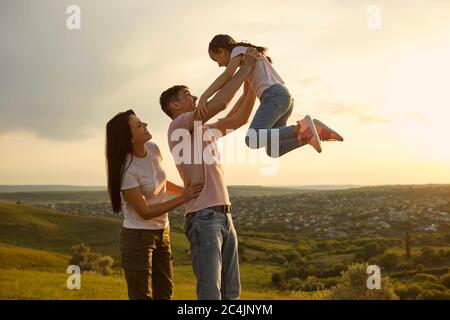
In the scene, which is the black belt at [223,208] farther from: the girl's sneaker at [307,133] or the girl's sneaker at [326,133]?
the girl's sneaker at [326,133]

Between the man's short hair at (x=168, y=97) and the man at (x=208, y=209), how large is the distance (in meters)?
0.37

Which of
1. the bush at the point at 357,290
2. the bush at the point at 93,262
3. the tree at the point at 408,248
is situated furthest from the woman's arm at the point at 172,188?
the tree at the point at 408,248

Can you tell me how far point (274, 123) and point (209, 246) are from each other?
1955 millimetres

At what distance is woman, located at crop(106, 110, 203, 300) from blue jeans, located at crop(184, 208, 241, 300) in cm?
52

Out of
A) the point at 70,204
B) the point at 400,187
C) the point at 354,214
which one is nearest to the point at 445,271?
the point at 354,214

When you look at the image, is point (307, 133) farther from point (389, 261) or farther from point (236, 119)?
point (389, 261)

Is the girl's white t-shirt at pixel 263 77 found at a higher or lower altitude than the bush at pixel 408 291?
higher

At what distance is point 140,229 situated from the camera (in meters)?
5.02

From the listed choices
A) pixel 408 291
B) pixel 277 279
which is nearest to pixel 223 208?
pixel 408 291

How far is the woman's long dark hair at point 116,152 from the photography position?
4907mm

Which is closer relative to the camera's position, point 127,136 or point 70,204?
point 127,136
